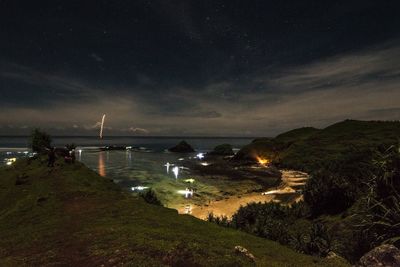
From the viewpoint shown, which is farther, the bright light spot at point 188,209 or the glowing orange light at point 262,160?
the glowing orange light at point 262,160

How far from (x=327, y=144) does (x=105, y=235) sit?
105 metres

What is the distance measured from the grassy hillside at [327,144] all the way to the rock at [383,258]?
7340 cm

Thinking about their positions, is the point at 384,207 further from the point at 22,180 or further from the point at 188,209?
the point at 22,180

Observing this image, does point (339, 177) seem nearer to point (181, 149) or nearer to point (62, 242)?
point (62, 242)

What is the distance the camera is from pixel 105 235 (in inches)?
599

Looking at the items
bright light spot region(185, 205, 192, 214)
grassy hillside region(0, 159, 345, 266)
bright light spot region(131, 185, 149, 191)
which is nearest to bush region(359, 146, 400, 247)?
grassy hillside region(0, 159, 345, 266)

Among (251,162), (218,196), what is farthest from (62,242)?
(251,162)

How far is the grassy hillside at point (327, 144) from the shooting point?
91625 millimetres

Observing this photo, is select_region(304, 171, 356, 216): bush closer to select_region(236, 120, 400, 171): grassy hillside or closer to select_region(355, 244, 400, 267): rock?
select_region(355, 244, 400, 267): rock

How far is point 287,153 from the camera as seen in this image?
338 ft

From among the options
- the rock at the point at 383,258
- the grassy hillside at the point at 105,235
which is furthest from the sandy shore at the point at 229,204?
the rock at the point at 383,258

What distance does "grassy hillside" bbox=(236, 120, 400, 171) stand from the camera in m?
91.6

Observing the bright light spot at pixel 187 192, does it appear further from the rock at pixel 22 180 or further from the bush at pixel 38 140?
the bush at pixel 38 140

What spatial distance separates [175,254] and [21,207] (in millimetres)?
19473
